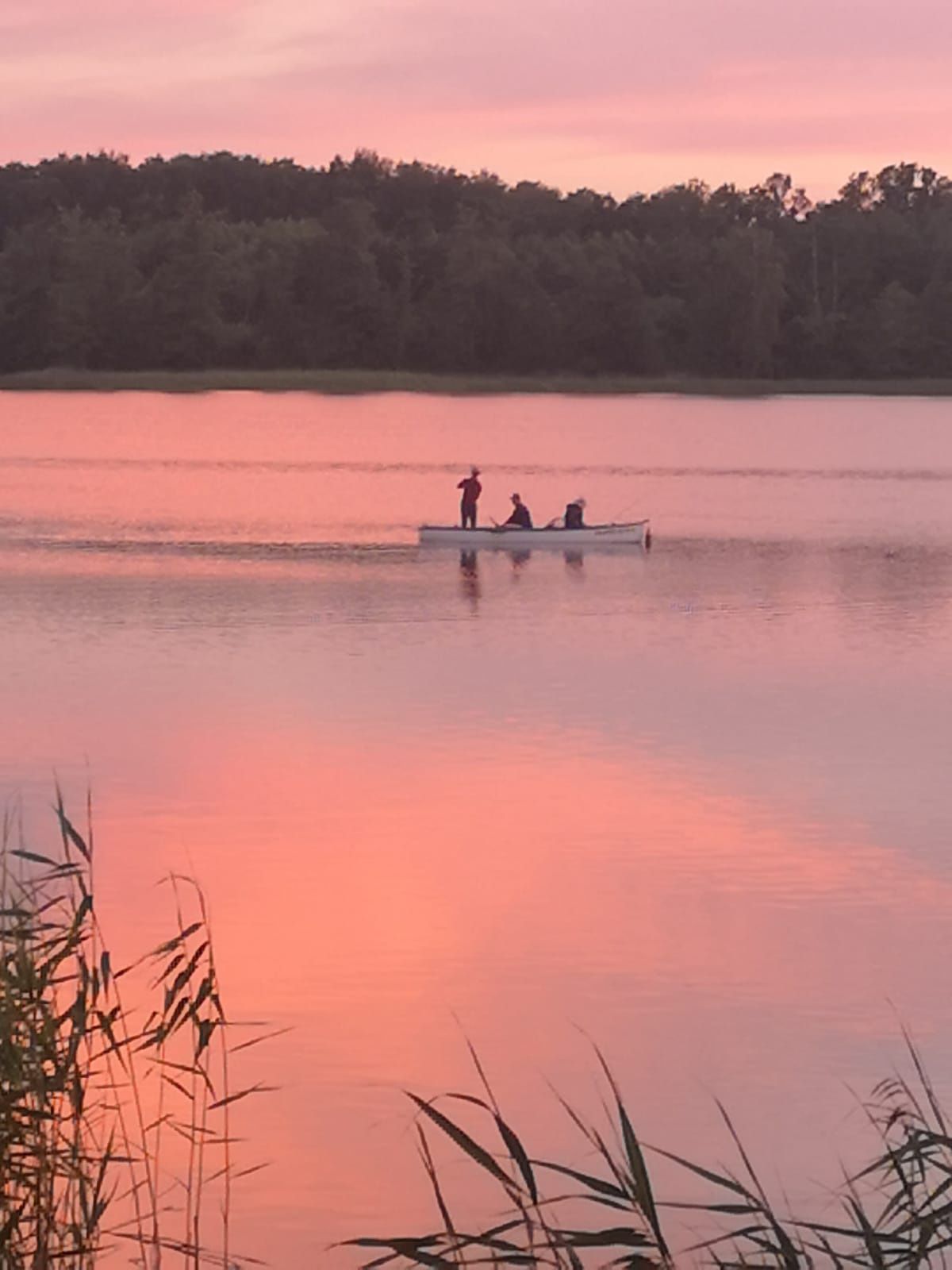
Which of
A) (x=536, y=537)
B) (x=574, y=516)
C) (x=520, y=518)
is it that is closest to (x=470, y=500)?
(x=520, y=518)

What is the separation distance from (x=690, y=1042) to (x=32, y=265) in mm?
99896

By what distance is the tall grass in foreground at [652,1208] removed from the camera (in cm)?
524

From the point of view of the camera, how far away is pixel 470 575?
31734 mm

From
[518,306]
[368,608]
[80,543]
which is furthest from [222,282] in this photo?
[368,608]

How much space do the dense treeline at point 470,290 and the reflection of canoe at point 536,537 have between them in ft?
235

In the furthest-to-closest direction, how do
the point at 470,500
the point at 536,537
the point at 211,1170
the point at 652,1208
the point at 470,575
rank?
the point at 470,500, the point at 536,537, the point at 470,575, the point at 211,1170, the point at 652,1208

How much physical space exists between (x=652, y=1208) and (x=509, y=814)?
870 cm

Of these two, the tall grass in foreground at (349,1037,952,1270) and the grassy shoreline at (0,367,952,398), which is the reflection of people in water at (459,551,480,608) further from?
the grassy shoreline at (0,367,952,398)

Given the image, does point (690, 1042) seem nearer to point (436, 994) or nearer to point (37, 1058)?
point (436, 994)

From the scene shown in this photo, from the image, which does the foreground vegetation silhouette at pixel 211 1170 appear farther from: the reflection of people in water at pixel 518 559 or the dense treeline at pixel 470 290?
the dense treeline at pixel 470 290

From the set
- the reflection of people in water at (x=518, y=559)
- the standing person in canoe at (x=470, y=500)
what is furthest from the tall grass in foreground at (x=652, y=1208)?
the standing person in canoe at (x=470, y=500)

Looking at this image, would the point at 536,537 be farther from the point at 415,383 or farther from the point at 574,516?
the point at 415,383

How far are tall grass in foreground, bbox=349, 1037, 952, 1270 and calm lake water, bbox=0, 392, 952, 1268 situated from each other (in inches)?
7.6

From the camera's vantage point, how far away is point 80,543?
113 ft
